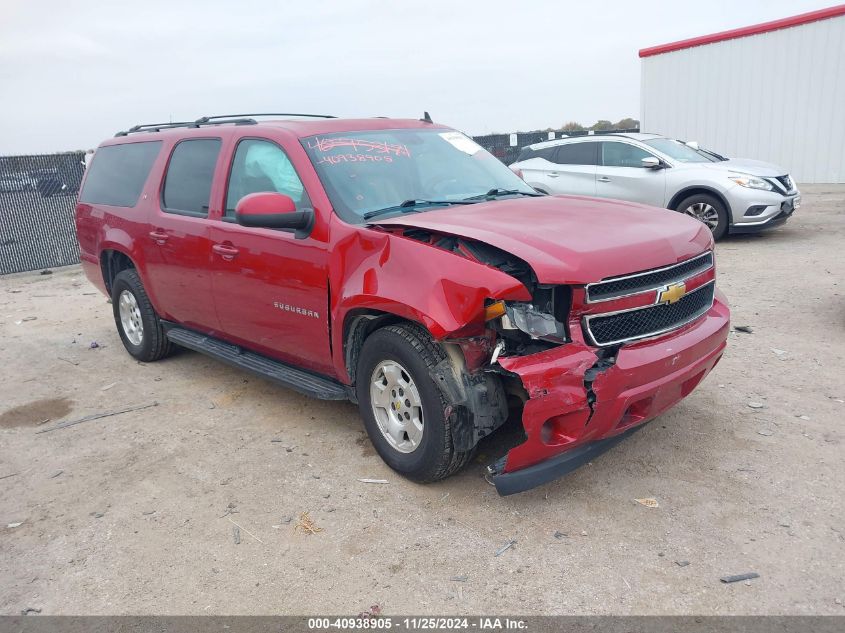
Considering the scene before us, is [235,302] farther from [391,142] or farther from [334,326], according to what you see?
[391,142]

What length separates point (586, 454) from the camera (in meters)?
3.18

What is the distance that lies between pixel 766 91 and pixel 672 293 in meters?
16.2

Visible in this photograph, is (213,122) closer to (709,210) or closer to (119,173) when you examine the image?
(119,173)

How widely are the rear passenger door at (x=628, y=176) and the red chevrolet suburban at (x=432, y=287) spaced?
6170 mm

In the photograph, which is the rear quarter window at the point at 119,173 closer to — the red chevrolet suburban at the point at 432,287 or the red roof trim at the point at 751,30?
the red chevrolet suburban at the point at 432,287

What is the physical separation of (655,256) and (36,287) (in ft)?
32.1

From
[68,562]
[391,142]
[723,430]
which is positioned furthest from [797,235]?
[68,562]

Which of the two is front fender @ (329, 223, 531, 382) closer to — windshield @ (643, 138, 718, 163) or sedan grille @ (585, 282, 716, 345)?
sedan grille @ (585, 282, 716, 345)

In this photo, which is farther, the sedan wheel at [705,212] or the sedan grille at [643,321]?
the sedan wheel at [705,212]

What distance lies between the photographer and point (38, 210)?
11484mm

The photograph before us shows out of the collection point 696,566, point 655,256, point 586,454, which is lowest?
point 696,566

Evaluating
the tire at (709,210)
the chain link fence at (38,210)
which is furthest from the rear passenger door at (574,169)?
the tire at (709,210)

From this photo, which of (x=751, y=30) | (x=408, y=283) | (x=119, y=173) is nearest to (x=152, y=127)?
(x=119, y=173)

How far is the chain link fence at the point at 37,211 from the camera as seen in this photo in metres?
11.2
